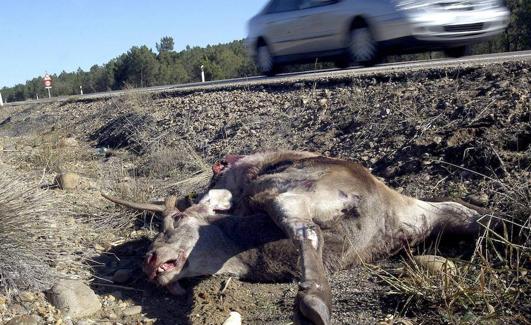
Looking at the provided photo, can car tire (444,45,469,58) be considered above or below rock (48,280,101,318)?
above

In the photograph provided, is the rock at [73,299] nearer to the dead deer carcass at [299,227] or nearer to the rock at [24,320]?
the rock at [24,320]

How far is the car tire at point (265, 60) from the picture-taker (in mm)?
13070

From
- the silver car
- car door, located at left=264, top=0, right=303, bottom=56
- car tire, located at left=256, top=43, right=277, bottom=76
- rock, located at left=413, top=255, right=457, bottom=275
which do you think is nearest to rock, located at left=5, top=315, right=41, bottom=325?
rock, located at left=413, top=255, right=457, bottom=275

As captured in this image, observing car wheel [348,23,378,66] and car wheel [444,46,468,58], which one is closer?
car wheel [348,23,378,66]

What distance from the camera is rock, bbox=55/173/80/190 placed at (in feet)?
22.8

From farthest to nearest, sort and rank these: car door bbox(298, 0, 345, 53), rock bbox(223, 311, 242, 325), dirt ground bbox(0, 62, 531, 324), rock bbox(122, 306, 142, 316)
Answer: car door bbox(298, 0, 345, 53) → rock bbox(122, 306, 142, 316) → dirt ground bbox(0, 62, 531, 324) → rock bbox(223, 311, 242, 325)

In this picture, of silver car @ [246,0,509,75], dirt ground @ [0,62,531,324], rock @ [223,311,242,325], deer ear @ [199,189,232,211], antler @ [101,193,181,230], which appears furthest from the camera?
silver car @ [246,0,509,75]

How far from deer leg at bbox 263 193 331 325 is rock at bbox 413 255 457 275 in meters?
0.66

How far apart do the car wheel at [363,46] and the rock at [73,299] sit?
7550 mm

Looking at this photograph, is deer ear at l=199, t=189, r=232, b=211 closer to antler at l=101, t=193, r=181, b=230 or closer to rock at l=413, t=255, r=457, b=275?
antler at l=101, t=193, r=181, b=230

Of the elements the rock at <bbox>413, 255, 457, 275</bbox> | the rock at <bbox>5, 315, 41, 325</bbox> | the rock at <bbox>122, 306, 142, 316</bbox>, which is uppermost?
the rock at <bbox>413, 255, 457, 275</bbox>

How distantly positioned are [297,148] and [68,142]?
4861 millimetres

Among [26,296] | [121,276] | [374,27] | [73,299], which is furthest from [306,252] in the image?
[374,27]

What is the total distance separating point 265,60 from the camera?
1326cm
